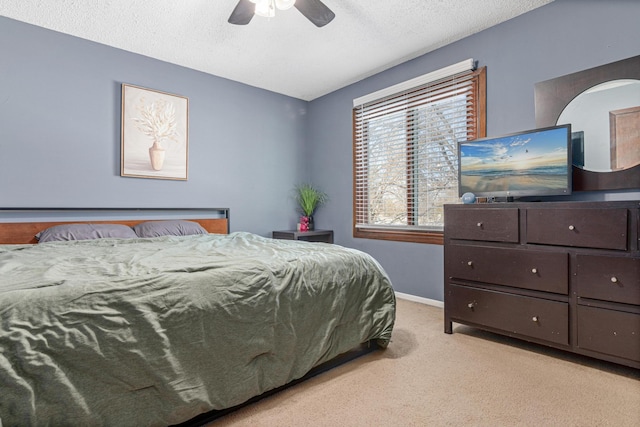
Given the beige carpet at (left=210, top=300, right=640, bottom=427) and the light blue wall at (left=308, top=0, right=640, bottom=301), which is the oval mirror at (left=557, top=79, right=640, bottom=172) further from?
the beige carpet at (left=210, top=300, right=640, bottom=427)

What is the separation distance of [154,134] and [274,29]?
1.57 meters

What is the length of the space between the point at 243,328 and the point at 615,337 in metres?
1.95

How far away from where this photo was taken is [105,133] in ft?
10.2

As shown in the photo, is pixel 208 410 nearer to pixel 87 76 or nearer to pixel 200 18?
pixel 200 18

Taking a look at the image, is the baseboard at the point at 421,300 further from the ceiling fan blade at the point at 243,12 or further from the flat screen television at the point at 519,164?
the ceiling fan blade at the point at 243,12

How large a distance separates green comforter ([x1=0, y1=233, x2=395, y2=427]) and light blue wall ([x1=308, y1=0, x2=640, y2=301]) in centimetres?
156

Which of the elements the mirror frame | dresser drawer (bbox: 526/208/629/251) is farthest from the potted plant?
dresser drawer (bbox: 526/208/629/251)

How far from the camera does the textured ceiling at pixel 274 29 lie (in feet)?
8.23

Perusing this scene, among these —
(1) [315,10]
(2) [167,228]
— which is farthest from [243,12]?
(2) [167,228]

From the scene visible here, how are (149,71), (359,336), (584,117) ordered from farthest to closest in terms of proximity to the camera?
(149,71) < (584,117) < (359,336)

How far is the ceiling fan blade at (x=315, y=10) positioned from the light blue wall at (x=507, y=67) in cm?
141

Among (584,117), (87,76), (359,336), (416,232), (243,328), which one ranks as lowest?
(359,336)

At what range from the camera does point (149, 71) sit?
11.0ft

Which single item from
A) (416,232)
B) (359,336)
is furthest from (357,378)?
(416,232)
